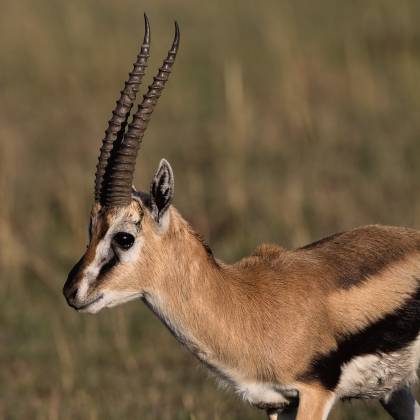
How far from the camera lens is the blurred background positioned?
893cm

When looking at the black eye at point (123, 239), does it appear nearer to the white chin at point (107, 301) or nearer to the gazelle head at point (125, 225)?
the gazelle head at point (125, 225)

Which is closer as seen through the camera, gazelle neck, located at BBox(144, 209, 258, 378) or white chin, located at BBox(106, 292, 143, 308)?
white chin, located at BBox(106, 292, 143, 308)

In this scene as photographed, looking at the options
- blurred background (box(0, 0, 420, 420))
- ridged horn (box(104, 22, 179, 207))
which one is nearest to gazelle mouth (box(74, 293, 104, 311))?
ridged horn (box(104, 22, 179, 207))

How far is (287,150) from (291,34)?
3243mm

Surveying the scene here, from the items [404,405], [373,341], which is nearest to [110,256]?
[373,341]

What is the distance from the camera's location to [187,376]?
8781 millimetres

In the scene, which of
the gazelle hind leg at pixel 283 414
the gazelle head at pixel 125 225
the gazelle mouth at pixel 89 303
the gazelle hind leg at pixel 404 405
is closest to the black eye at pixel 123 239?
the gazelle head at pixel 125 225

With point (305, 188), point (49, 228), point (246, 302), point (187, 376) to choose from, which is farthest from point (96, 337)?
point (246, 302)

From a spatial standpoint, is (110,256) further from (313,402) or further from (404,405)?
(404,405)

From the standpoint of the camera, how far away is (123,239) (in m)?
5.36

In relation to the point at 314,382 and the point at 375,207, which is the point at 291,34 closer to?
the point at 375,207

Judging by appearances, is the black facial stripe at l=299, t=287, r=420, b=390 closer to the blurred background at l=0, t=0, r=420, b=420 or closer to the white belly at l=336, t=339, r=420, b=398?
the white belly at l=336, t=339, r=420, b=398

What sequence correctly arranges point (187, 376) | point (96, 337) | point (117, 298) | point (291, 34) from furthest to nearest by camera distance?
point (291, 34) → point (96, 337) → point (187, 376) → point (117, 298)

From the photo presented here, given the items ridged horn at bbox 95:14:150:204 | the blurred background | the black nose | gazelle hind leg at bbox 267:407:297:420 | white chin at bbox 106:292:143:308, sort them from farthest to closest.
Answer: the blurred background
gazelle hind leg at bbox 267:407:297:420
ridged horn at bbox 95:14:150:204
white chin at bbox 106:292:143:308
the black nose
